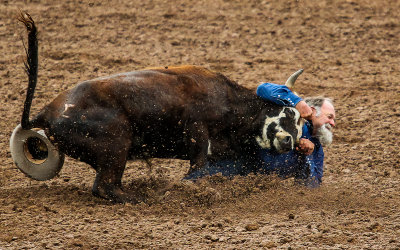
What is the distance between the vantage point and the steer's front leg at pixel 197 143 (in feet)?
17.5

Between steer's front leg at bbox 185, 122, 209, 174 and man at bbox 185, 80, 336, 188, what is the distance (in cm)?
30

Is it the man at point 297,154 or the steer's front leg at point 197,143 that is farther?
Result: the man at point 297,154

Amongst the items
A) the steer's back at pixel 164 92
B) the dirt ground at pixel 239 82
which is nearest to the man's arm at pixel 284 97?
the steer's back at pixel 164 92

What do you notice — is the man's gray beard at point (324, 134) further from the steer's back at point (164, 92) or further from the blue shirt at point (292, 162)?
the steer's back at point (164, 92)

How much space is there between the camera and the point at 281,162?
229 inches

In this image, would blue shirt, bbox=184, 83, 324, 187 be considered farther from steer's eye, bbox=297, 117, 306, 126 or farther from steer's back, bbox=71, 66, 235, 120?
steer's back, bbox=71, 66, 235, 120

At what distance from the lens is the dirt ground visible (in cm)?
469

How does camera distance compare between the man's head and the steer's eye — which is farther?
the man's head

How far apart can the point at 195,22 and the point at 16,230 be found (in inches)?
227

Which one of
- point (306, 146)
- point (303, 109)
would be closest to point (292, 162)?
point (306, 146)

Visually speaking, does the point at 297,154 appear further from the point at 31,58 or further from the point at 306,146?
the point at 31,58

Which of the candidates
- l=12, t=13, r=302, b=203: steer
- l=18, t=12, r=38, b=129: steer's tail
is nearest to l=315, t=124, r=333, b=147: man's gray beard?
l=12, t=13, r=302, b=203: steer

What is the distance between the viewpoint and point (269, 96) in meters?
5.68

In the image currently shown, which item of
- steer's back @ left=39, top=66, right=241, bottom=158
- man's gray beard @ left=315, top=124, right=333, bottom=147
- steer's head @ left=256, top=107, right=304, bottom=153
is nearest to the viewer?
steer's back @ left=39, top=66, right=241, bottom=158
